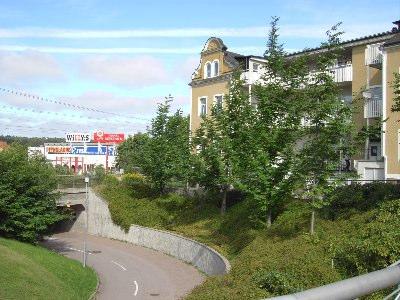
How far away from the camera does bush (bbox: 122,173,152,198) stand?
158ft

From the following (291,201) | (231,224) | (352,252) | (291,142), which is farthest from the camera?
(231,224)

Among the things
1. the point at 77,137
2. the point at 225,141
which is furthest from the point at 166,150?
the point at 77,137

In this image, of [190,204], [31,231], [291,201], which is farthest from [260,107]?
[31,231]

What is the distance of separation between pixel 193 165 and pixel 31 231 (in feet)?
41.9

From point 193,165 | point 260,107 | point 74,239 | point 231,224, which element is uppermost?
point 260,107

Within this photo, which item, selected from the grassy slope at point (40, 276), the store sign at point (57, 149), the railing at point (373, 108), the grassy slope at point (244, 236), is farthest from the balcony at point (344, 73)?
the store sign at point (57, 149)

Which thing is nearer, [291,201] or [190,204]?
[291,201]

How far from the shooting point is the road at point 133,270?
92.6 feet

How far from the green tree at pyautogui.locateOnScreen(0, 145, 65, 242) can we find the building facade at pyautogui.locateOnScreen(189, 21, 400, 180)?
15.1m

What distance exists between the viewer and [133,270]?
3350 cm

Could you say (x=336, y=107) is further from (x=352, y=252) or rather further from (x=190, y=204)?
(x=190, y=204)

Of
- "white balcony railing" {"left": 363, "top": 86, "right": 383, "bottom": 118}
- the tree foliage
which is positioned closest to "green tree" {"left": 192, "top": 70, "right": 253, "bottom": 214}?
the tree foliage

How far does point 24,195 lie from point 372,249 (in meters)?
29.7

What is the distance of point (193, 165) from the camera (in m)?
38.8
